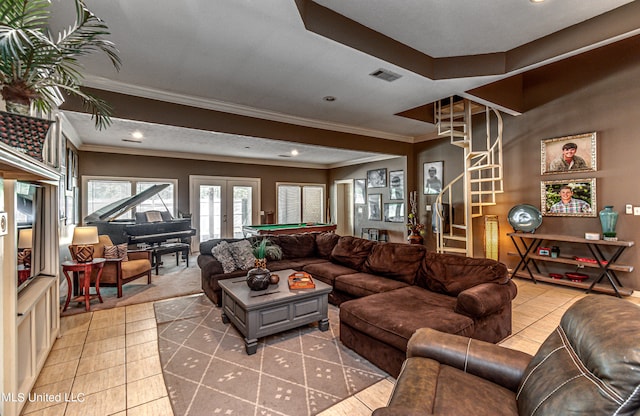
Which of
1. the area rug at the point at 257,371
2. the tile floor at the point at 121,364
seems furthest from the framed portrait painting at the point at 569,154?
the area rug at the point at 257,371

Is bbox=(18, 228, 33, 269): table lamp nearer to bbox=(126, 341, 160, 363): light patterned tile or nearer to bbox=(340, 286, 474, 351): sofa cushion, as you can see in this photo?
bbox=(126, 341, 160, 363): light patterned tile

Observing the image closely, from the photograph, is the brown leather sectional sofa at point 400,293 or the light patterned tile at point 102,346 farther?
the light patterned tile at point 102,346

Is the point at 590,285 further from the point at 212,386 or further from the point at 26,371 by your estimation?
the point at 26,371

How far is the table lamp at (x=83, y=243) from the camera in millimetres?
3357

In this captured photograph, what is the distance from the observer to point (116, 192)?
259 inches

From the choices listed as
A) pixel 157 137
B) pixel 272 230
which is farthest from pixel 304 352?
pixel 157 137

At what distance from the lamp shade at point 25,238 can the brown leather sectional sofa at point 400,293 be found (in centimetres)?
178

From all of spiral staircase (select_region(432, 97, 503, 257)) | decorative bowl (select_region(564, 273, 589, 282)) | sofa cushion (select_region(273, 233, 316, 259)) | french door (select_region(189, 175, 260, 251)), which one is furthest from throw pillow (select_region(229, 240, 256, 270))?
decorative bowl (select_region(564, 273, 589, 282))

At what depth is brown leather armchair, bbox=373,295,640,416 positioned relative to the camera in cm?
84

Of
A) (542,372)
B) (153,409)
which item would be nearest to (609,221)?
(542,372)

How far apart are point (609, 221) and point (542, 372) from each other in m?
4.20

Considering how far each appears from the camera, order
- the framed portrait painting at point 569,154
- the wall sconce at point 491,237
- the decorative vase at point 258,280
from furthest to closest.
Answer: the wall sconce at point 491,237, the framed portrait painting at point 569,154, the decorative vase at point 258,280

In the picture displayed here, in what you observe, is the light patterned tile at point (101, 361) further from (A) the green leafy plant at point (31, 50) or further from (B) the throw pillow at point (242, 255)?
(A) the green leafy plant at point (31, 50)

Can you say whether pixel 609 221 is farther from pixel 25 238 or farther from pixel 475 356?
pixel 25 238
